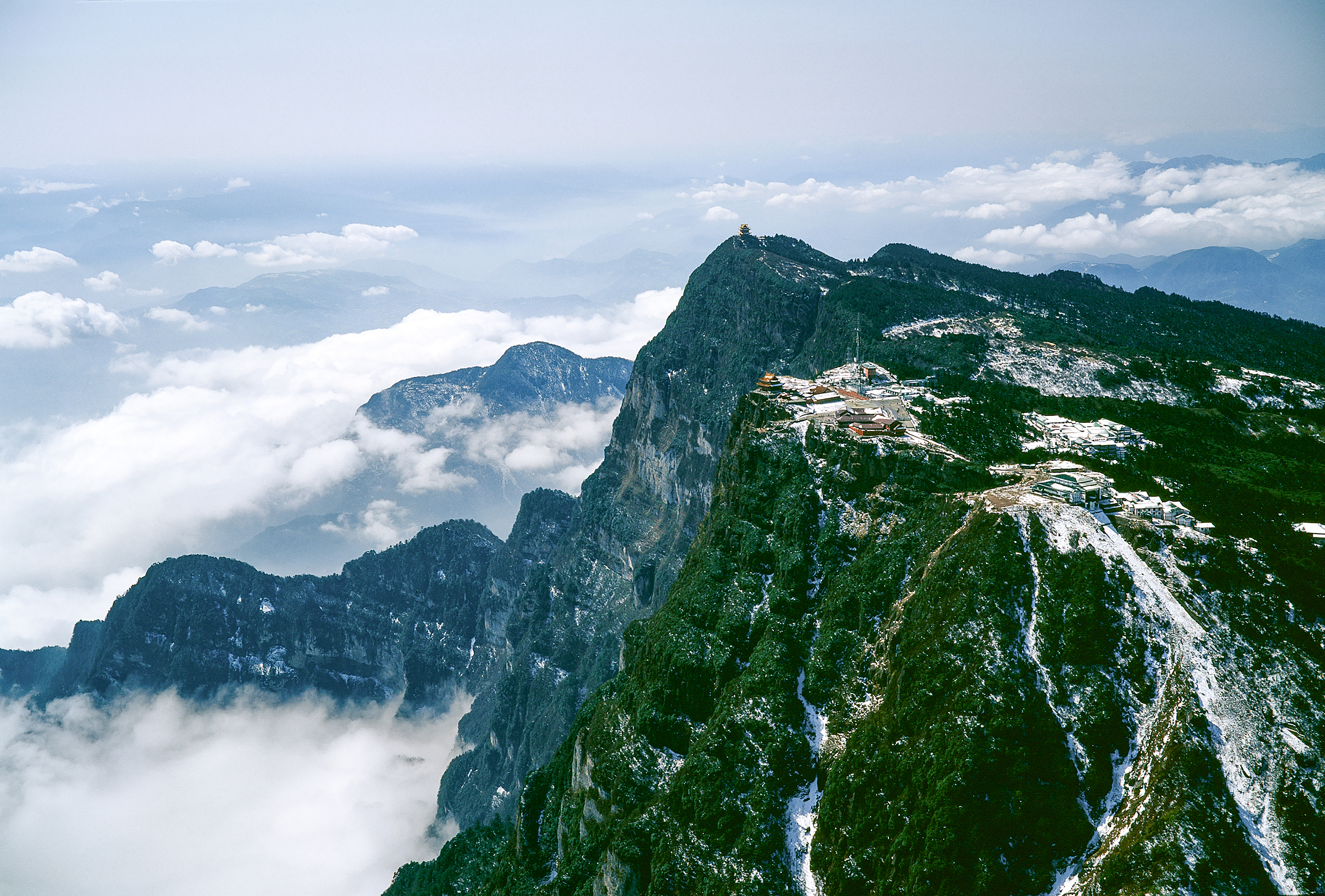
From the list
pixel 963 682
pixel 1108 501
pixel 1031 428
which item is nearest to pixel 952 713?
pixel 963 682

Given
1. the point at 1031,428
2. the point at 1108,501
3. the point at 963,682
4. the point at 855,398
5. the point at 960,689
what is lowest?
the point at 960,689

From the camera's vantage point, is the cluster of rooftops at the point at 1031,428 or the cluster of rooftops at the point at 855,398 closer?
the cluster of rooftops at the point at 1031,428

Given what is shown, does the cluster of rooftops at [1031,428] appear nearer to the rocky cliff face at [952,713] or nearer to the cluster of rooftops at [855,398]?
the cluster of rooftops at [855,398]

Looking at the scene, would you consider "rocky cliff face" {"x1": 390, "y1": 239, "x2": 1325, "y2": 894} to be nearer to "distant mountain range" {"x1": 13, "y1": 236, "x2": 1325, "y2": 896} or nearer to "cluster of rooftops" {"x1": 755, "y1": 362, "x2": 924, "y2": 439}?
"distant mountain range" {"x1": 13, "y1": 236, "x2": 1325, "y2": 896}

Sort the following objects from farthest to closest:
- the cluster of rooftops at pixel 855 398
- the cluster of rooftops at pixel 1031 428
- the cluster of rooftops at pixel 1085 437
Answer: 1. the cluster of rooftops at pixel 855 398
2. the cluster of rooftops at pixel 1085 437
3. the cluster of rooftops at pixel 1031 428

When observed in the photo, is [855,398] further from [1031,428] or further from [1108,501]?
[1108,501]

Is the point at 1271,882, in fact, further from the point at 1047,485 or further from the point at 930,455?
the point at 930,455

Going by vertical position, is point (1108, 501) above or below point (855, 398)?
below

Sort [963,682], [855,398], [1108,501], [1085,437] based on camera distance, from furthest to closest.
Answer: [855,398], [1085,437], [1108,501], [963,682]

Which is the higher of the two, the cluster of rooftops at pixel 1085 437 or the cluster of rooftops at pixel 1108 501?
the cluster of rooftops at pixel 1085 437

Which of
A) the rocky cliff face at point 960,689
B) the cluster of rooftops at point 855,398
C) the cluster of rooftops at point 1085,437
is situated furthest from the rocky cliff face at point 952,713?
the cluster of rooftops at point 1085,437

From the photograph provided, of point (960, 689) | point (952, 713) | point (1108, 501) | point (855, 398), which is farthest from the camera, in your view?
point (855, 398)
